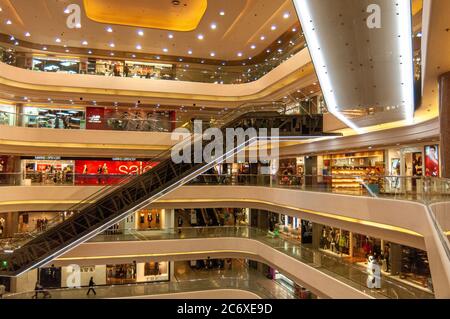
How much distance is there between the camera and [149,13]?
17.5m

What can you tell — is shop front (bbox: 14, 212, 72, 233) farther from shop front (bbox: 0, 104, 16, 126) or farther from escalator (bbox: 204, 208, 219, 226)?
escalator (bbox: 204, 208, 219, 226)

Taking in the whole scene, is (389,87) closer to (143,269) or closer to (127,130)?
(127,130)

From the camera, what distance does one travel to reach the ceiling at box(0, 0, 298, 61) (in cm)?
1617

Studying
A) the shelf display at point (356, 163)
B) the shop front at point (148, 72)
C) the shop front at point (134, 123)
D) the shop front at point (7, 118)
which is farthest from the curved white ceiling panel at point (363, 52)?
the shop front at point (7, 118)

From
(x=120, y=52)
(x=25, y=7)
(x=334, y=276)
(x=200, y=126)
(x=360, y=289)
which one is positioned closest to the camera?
(x=360, y=289)

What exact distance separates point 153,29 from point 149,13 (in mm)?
990

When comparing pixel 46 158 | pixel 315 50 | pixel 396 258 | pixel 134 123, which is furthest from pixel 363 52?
pixel 46 158

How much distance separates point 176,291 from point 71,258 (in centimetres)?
504

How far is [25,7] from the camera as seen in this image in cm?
1609

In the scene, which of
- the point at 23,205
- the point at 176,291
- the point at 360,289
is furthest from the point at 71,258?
the point at 360,289

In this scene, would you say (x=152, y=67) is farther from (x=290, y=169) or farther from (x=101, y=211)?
(x=101, y=211)

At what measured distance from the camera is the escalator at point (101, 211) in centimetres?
1367

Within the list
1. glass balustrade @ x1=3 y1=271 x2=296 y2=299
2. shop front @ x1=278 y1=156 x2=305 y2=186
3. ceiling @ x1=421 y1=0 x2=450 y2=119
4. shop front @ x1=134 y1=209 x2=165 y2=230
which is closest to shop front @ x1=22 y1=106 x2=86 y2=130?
shop front @ x1=134 y1=209 x2=165 y2=230

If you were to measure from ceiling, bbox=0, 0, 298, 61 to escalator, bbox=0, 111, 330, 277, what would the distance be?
5.43m
